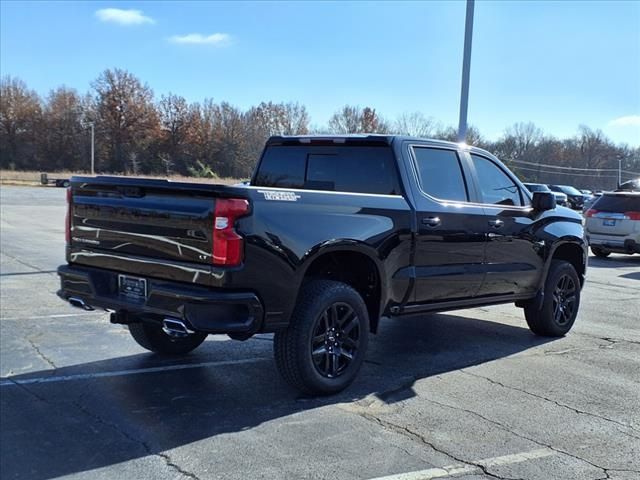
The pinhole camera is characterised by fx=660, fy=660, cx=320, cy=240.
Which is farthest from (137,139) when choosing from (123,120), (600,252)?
(600,252)

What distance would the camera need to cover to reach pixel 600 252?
17094 millimetres

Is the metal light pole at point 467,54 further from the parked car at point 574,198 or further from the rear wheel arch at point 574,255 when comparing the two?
the parked car at point 574,198

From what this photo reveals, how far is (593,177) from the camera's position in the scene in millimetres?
87625

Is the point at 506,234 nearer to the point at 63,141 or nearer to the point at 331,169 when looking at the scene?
the point at 331,169

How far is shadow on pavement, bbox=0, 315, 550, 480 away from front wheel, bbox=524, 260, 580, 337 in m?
0.38

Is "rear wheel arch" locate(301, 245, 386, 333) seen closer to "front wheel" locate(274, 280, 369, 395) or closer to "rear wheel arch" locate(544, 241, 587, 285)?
"front wheel" locate(274, 280, 369, 395)

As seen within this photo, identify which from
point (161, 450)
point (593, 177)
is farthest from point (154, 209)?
point (593, 177)

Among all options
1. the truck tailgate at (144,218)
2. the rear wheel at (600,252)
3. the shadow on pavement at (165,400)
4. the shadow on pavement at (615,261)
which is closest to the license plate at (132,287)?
the truck tailgate at (144,218)

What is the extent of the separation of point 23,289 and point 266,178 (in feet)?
15.8

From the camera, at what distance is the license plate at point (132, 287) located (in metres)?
4.70

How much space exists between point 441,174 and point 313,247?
1.93m

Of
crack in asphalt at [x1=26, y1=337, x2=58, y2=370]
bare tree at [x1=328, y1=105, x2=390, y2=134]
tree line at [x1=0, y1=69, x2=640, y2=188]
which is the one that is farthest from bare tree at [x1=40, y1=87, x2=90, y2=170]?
crack in asphalt at [x1=26, y1=337, x2=58, y2=370]

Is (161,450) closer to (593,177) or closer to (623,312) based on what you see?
(623,312)

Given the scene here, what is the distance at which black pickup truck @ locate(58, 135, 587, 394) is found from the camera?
4.42 m
